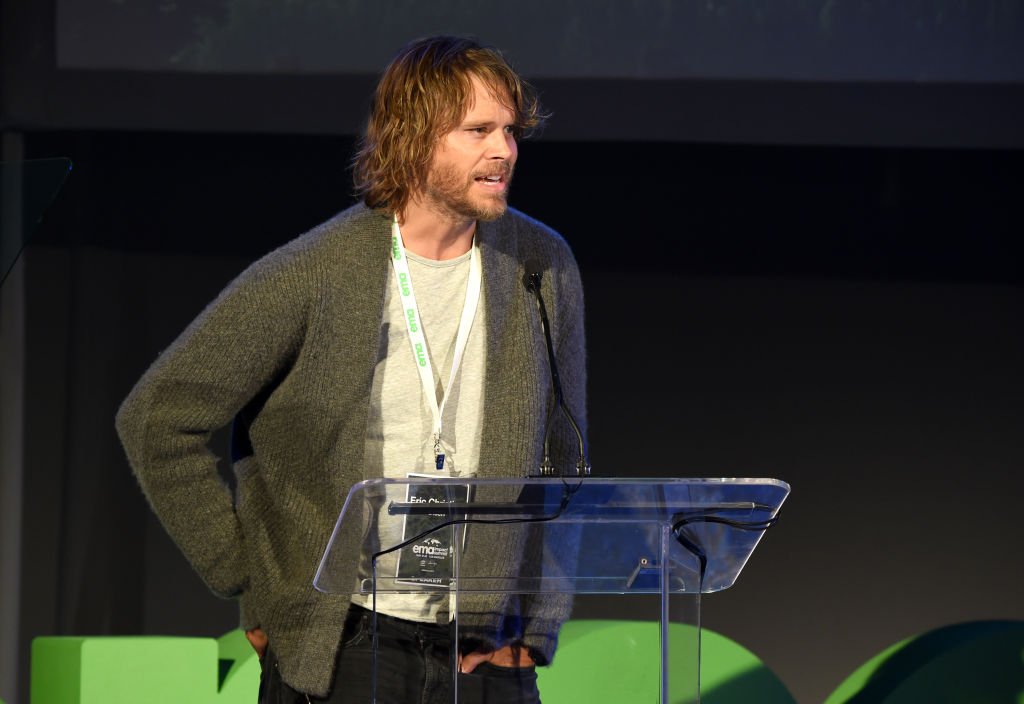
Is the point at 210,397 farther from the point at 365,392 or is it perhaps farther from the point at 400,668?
the point at 400,668

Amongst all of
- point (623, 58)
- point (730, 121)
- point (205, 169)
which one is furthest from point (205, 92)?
point (730, 121)

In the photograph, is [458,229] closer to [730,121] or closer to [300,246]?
[300,246]

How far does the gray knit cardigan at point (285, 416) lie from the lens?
2.00m

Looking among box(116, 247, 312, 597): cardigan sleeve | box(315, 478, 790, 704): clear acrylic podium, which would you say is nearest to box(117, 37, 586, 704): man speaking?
box(116, 247, 312, 597): cardigan sleeve

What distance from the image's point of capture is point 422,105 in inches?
85.5

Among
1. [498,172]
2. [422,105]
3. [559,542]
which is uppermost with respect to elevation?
[422,105]

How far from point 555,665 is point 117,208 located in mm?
2156

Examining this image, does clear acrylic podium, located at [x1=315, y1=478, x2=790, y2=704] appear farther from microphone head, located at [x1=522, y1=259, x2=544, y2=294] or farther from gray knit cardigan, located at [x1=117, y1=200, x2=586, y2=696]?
microphone head, located at [x1=522, y1=259, x2=544, y2=294]

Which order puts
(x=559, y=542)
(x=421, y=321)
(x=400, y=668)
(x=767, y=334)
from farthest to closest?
(x=767, y=334) → (x=421, y=321) → (x=400, y=668) → (x=559, y=542)

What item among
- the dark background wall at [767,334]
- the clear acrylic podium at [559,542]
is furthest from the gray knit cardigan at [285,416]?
the dark background wall at [767,334]

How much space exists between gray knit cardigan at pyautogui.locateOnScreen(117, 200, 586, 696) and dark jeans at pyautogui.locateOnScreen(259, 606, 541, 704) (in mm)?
61

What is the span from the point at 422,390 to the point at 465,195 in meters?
0.32

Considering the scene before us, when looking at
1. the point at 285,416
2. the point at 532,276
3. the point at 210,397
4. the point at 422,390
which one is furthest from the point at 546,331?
the point at 210,397

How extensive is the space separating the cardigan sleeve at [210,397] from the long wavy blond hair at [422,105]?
0.23 metres
